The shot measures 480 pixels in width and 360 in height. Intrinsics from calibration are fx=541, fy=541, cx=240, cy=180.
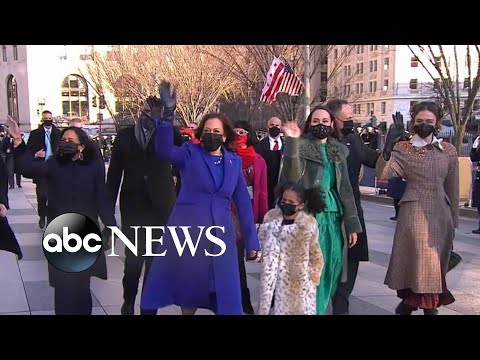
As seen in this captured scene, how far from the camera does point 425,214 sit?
4.20 metres

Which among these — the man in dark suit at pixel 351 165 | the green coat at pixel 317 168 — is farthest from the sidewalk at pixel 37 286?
the green coat at pixel 317 168

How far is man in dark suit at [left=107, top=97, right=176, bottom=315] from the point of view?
4.36 m

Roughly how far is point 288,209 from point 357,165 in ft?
3.63

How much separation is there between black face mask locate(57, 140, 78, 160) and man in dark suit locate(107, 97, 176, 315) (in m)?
0.43

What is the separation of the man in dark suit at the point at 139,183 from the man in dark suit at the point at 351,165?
58.9 inches

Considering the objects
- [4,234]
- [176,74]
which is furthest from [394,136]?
[176,74]

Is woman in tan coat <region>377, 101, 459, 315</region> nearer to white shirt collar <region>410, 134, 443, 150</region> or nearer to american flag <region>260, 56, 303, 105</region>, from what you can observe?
white shirt collar <region>410, 134, 443, 150</region>

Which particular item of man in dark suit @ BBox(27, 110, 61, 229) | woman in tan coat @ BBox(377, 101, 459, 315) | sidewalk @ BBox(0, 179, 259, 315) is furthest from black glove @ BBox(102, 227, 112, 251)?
man in dark suit @ BBox(27, 110, 61, 229)

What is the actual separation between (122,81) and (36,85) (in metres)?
28.0

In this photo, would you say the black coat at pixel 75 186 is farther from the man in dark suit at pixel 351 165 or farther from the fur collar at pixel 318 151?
the man in dark suit at pixel 351 165

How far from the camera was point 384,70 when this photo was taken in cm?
6038
